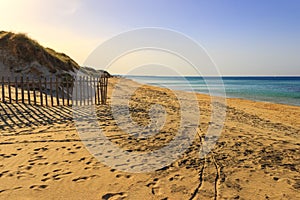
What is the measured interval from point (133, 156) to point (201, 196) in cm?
220

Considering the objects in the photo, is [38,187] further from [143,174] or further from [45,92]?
[45,92]

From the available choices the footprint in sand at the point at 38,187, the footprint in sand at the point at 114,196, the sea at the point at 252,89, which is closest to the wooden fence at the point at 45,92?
the footprint in sand at the point at 38,187

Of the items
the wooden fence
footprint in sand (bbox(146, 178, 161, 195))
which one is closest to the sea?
the wooden fence

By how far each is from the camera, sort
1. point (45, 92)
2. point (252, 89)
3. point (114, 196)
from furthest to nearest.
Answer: point (252, 89) < point (45, 92) < point (114, 196)

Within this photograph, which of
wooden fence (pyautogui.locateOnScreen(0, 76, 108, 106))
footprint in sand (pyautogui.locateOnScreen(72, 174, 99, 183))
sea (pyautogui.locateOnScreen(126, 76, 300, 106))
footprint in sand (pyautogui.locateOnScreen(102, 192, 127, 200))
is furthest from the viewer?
sea (pyautogui.locateOnScreen(126, 76, 300, 106))

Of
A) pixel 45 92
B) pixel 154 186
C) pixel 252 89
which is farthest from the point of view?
pixel 252 89

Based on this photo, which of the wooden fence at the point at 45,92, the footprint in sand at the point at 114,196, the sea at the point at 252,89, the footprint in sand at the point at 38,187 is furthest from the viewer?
the sea at the point at 252,89

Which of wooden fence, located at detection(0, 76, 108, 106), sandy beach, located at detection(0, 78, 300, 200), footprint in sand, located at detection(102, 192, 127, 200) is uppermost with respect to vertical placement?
wooden fence, located at detection(0, 76, 108, 106)

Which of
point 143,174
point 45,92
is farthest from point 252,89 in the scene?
point 143,174

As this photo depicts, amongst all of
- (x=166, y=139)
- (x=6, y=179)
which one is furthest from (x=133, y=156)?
(x=6, y=179)

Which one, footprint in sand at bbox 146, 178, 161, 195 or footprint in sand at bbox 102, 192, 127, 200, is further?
footprint in sand at bbox 146, 178, 161, 195

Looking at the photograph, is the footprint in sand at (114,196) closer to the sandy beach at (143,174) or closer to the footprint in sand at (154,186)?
the sandy beach at (143,174)

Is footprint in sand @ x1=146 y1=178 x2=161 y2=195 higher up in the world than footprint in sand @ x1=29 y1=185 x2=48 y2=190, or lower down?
lower down

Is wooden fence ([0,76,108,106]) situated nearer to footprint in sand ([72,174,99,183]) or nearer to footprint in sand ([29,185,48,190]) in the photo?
footprint in sand ([72,174,99,183])
